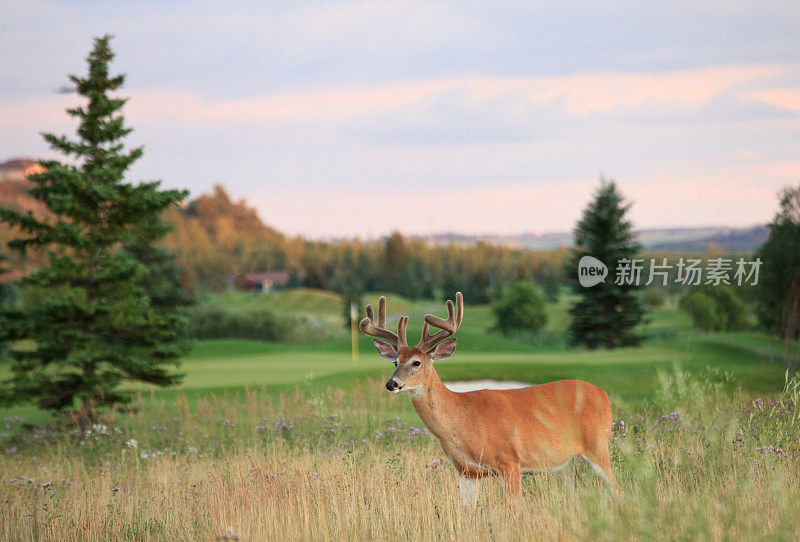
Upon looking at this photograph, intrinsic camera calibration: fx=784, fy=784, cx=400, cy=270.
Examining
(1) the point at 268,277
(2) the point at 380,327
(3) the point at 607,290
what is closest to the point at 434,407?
(2) the point at 380,327

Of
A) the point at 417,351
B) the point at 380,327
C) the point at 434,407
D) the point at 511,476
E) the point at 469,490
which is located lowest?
the point at 469,490

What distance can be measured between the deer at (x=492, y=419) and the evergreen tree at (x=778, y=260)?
2474cm

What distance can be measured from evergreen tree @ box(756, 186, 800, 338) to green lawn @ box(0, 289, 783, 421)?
1205 mm

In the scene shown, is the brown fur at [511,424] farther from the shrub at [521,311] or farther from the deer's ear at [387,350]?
the shrub at [521,311]

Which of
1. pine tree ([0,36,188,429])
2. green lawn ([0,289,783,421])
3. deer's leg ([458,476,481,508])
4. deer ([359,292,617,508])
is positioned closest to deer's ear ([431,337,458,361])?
deer ([359,292,617,508])

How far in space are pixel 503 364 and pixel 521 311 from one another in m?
19.9

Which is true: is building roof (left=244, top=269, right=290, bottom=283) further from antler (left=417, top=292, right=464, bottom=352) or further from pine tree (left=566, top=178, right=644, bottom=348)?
antler (left=417, top=292, right=464, bottom=352)

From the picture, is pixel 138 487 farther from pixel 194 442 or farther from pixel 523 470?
pixel 523 470

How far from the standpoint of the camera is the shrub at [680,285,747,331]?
3831 cm

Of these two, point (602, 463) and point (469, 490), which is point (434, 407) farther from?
point (602, 463)

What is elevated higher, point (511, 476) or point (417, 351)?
point (417, 351)

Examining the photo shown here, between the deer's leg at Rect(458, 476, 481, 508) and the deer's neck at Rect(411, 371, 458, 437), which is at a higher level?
the deer's neck at Rect(411, 371, 458, 437)

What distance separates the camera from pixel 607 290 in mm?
30547

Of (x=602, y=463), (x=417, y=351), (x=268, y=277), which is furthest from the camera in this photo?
A: (x=268, y=277)
